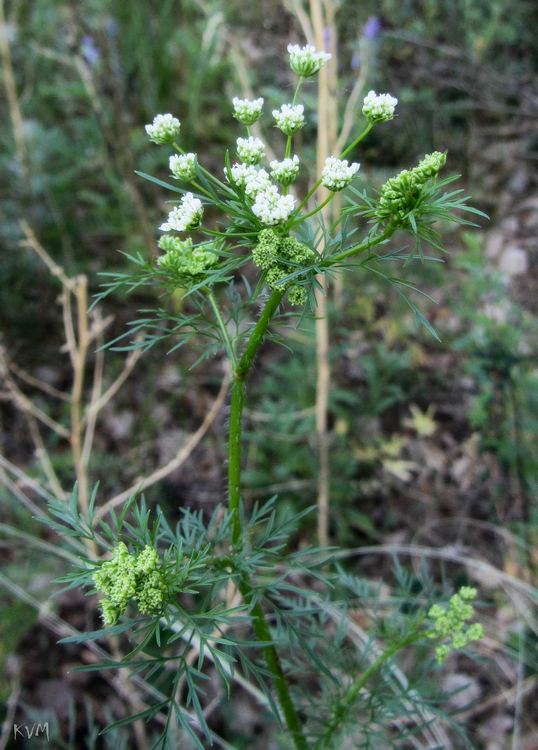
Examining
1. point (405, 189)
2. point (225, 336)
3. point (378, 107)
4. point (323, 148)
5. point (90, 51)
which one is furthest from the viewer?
point (90, 51)

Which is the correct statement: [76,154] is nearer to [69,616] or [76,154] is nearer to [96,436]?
[96,436]

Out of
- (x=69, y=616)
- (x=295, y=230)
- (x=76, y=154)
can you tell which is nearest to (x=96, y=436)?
(x=69, y=616)

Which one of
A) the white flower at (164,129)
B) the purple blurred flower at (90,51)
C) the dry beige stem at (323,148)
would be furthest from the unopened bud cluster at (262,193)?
the purple blurred flower at (90,51)

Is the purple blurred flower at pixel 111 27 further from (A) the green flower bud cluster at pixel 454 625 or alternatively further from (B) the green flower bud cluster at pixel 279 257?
(A) the green flower bud cluster at pixel 454 625

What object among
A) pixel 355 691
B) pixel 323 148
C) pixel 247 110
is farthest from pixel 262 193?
pixel 323 148

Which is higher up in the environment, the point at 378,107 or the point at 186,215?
the point at 378,107

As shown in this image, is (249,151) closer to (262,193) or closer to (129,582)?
(262,193)
